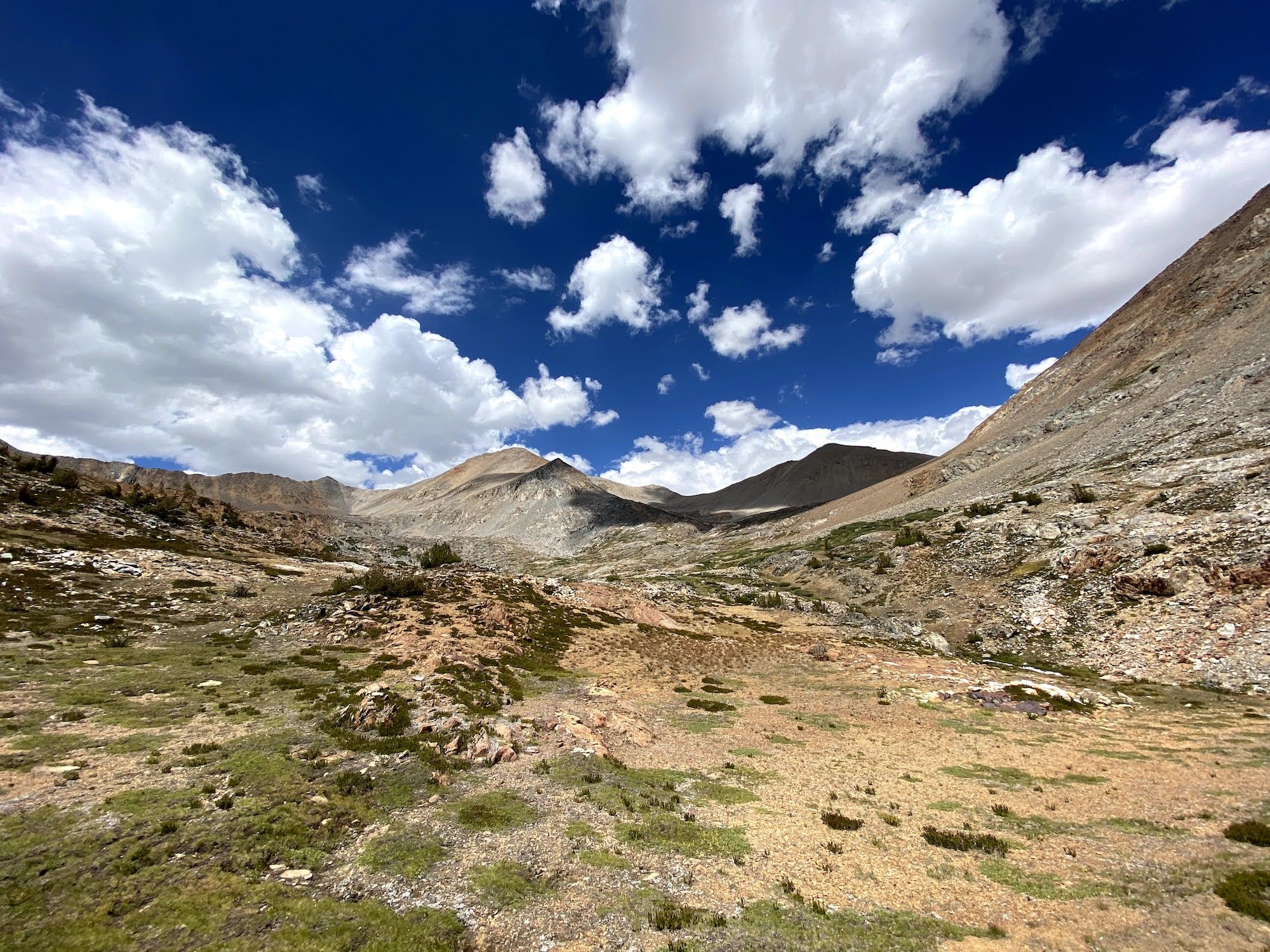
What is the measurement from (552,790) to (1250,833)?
19.2 m

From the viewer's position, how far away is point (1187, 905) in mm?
10664

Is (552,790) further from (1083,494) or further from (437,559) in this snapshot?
(1083,494)

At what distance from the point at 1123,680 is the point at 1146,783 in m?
18.8

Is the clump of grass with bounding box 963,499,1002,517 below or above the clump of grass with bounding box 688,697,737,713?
above

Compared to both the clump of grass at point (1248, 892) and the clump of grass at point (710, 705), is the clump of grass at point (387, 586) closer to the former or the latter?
the clump of grass at point (710, 705)

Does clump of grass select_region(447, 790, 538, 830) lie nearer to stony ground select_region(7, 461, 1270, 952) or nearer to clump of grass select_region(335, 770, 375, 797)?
stony ground select_region(7, 461, 1270, 952)

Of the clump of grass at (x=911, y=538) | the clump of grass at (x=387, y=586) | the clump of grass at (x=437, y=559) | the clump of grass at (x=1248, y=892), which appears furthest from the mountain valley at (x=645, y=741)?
the clump of grass at (x=911, y=538)

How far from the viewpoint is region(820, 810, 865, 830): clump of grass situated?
48.0 ft

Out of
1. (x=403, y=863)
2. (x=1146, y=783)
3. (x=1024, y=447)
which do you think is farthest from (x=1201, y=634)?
(x=1024, y=447)

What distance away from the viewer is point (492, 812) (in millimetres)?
14352

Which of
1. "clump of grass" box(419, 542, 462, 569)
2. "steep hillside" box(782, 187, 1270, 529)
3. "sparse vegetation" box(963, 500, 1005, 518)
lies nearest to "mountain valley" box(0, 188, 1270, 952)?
"clump of grass" box(419, 542, 462, 569)

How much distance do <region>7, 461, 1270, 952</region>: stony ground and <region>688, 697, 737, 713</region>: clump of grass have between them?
29 centimetres

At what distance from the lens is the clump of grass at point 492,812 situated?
1372cm

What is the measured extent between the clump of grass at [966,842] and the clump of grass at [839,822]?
1766 millimetres
